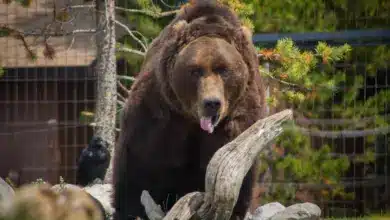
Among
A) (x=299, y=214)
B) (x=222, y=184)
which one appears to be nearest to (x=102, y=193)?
(x=299, y=214)

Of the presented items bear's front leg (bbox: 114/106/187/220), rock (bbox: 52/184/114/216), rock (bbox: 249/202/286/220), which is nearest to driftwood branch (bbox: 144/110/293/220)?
bear's front leg (bbox: 114/106/187/220)

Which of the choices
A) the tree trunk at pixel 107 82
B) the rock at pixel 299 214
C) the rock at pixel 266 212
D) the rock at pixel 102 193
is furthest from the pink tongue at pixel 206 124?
the tree trunk at pixel 107 82

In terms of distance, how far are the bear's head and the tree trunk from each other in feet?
8.41

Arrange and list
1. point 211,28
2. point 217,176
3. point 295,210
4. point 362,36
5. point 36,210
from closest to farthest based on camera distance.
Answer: point 36,210 < point 217,176 < point 211,28 < point 295,210 < point 362,36

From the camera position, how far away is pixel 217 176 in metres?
3.35

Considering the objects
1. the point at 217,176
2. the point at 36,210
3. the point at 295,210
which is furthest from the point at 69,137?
the point at 36,210

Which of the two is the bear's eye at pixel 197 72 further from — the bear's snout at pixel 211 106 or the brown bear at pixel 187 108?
the bear's snout at pixel 211 106

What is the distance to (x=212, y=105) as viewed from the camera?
3.64 meters

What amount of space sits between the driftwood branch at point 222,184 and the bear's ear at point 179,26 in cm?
74

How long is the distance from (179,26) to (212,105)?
0.55 m

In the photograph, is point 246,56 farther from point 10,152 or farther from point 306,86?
point 10,152

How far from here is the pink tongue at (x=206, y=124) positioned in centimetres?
373

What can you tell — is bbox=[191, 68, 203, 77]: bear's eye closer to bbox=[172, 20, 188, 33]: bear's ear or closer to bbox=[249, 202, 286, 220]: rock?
bbox=[172, 20, 188, 33]: bear's ear

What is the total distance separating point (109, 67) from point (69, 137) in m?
1.26
